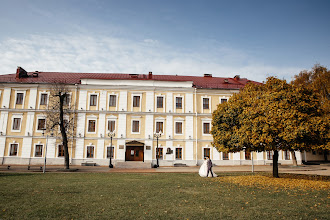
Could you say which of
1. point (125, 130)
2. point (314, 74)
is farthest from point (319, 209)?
point (314, 74)

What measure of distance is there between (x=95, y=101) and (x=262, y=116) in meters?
23.7

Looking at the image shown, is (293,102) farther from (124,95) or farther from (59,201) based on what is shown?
(124,95)

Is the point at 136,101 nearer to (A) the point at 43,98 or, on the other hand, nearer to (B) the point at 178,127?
(B) the point at 178,127

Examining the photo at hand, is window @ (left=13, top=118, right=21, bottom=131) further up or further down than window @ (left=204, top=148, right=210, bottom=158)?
further up

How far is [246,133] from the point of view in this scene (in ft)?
50.2

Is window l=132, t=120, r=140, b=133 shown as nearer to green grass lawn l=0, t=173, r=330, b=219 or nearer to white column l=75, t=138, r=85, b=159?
white column l=75, t=138, r=85, b=159

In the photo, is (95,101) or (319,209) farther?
(95,101)

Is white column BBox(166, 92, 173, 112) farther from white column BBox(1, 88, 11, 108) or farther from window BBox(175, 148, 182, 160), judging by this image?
white column BBox(1, 88, 11, 108)

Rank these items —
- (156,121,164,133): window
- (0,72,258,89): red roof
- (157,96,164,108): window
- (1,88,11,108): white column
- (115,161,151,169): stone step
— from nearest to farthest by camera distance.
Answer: (115,161,151,169): stone step, (1,88,11,108): white column, (156,121,164,133): window, (157,96,164,108): window, (0,72,258,89): red roof

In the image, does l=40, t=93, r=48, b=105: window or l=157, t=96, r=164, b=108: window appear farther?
l=157, t=96, r=164, b=108: window

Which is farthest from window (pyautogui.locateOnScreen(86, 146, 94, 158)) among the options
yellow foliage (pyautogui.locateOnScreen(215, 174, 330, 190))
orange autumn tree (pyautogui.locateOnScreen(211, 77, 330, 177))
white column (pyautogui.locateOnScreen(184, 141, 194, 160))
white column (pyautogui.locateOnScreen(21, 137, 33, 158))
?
yellow foliage (pyautogui.locateOnScreen(215, 174, 330, 190))

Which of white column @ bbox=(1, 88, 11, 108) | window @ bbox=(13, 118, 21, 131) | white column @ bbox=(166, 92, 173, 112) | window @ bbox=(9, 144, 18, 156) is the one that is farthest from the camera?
white column @ bbox=(166, 92, 173, 112)

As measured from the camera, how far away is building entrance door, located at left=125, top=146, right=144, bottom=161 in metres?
31.2

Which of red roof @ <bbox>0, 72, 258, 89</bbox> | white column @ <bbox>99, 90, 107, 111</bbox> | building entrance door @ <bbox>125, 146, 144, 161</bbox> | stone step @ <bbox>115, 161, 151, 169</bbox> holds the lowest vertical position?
stone step @ <bbox>115, 161, 151, 169</bbox>
